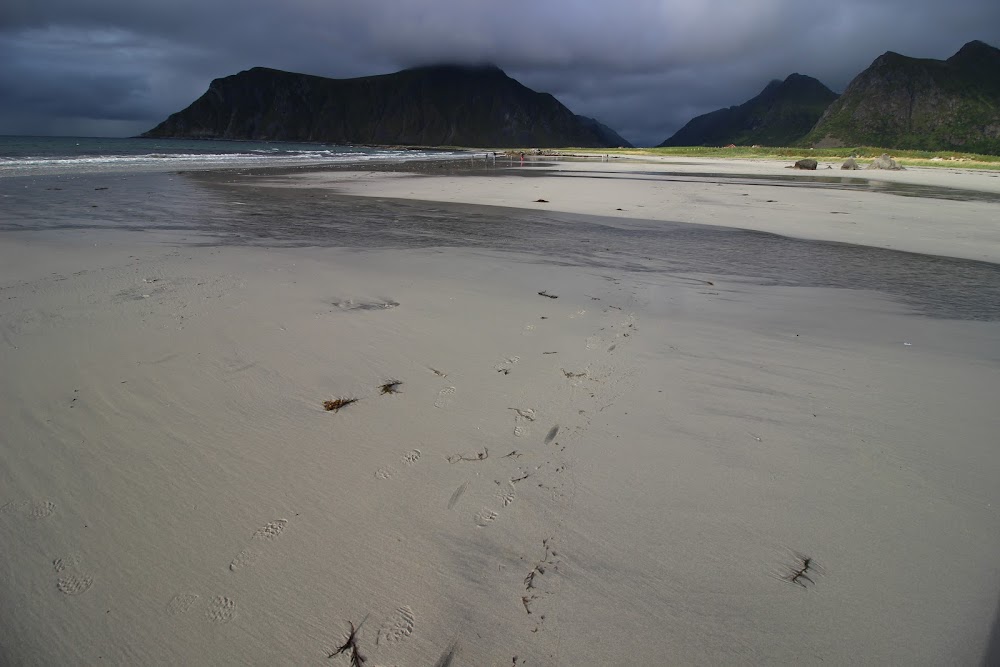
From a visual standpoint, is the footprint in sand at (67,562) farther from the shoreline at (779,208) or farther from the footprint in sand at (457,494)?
the shoreline at (779,208)

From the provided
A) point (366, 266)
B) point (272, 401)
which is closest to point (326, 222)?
point (366, 266)

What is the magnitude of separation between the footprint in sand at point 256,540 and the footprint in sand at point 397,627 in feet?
1.76

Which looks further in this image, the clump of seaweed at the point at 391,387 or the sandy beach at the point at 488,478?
the clump of seaweed at the point at 391,387

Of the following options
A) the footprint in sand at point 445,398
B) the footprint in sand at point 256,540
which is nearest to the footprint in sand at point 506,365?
the footprint in sand at point 445,398

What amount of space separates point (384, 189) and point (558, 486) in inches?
592

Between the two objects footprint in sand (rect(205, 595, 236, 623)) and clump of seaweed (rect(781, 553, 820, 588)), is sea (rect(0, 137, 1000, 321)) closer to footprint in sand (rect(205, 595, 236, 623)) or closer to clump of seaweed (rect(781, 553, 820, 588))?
clump of seaweed (rect(781, 553, 820, 588))

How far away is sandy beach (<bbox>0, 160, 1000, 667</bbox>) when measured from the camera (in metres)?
1.49

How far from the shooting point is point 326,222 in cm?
874

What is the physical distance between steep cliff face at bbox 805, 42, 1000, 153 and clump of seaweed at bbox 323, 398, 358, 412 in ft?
436

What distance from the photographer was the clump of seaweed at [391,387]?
283cm

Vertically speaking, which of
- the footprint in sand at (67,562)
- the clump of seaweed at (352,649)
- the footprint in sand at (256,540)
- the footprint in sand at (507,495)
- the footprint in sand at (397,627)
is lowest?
the clump of seaweed at (352,649)

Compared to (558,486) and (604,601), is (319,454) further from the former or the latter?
(604,601)

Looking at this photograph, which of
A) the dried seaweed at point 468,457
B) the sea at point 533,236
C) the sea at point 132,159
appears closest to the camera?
the dried seaweed at point 468,457

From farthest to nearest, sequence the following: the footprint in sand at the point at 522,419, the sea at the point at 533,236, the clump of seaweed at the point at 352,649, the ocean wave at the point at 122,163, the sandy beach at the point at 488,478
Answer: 1. the ocean wave at the point at 122,163
2. the sea at the point at 533,236
3. the footprint in sand at the point at 522,419
4. the sandy beach at the point at 488,478
5. the clump of seaweed at the point at 352,649
